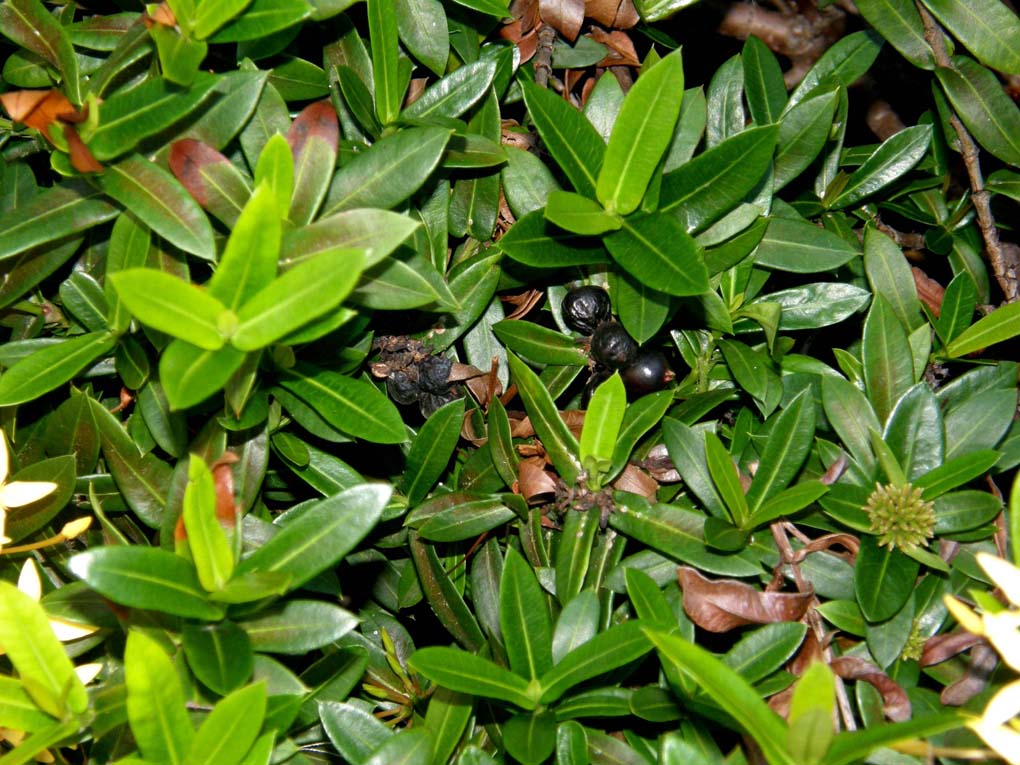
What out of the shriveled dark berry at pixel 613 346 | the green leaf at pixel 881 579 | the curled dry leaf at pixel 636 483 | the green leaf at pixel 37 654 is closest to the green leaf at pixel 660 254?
the shriveled dark berry at pixel 613 346

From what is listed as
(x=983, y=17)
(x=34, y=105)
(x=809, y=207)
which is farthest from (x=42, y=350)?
(x=983, y=17)

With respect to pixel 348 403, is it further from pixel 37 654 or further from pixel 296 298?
pixel 37 654

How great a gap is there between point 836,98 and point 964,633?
2.71 ft

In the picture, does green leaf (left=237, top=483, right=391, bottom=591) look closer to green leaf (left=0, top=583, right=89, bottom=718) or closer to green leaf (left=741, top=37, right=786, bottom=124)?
green leaf (left=0, top=583, right=89, bottom=718)

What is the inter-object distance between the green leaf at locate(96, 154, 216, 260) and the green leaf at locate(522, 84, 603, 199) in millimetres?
477

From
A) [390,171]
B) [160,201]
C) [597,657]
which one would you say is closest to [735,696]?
[597,657]

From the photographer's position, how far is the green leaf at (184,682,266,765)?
1.07 metres

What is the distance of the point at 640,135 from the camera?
1.31m

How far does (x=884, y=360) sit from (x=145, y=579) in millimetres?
1054

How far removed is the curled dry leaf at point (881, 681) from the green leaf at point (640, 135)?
26.4 inches

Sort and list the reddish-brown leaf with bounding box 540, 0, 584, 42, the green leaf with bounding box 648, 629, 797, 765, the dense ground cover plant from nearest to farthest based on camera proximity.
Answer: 1. the green leaf with bounding box 648, 629, 797, 765
2. the dense ground cover plant
3. the reddish-brown leaf with bounding box 540, 0, 584, 42

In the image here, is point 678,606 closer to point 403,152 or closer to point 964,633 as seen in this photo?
point 964,633

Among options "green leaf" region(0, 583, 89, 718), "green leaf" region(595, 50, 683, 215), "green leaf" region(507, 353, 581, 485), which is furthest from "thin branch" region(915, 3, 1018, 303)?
"green leaf" region(0, 583, 89, 718)

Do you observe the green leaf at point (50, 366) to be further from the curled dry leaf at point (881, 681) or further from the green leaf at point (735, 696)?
the curled dry leaf at point (881, 681)
